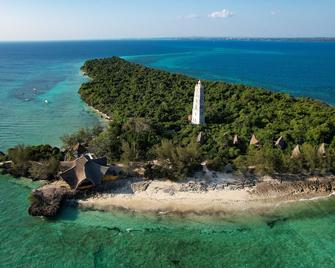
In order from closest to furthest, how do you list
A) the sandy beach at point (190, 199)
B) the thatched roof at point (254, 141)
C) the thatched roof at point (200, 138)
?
the sandy beach at point (190, 199) → the thatched roof at point (254, 141) → the thatched roof at point (200, 138)

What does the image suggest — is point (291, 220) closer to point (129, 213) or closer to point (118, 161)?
point (129, 213)

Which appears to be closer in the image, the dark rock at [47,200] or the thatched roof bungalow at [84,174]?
the dark rock at [47,200]

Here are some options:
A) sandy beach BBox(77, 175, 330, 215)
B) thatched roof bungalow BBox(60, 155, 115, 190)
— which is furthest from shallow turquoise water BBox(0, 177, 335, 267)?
thatched roof bungalow BBox(60, 155, 115, 190)

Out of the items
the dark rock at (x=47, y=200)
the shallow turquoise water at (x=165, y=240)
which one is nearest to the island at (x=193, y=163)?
the dark rock at (x=47, y=200)

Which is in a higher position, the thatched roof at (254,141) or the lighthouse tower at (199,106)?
the lighthouse tower at (199,106)

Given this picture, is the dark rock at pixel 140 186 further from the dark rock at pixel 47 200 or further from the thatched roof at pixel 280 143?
the thatched roof at pixel 280 143

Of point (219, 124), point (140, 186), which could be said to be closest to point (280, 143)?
point (219, 124)

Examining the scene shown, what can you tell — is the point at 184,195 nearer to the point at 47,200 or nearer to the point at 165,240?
the point at 165,240
